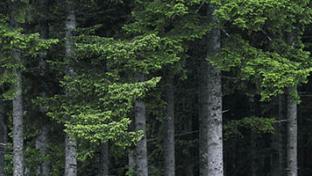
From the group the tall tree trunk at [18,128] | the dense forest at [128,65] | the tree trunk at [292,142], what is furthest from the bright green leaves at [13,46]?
the tree trunk at [292,142]

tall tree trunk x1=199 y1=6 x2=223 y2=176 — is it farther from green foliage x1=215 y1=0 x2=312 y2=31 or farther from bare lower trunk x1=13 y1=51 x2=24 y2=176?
bare lower trunk x1=13 y1=51 x2=24 y2=176

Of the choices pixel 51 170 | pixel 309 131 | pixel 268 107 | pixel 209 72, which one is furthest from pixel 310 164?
pixel 209 72

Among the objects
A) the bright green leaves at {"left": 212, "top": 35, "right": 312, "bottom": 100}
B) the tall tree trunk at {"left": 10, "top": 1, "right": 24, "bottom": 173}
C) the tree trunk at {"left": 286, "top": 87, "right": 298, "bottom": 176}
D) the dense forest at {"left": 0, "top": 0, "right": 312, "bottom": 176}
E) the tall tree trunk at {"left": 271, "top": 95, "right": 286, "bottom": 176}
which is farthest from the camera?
the tall tree trunk at {"left": 271, "top": 95, "right": 286, "bottom": 176}

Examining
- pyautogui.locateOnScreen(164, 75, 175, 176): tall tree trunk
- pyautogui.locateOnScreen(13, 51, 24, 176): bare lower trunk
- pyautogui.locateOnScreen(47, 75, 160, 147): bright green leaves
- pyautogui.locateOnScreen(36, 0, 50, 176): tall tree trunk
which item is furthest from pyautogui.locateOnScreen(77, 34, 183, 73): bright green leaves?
pyautogui.locateOnScreen(164, 75, 175, 176): tall tree trunk

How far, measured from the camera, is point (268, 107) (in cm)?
2589

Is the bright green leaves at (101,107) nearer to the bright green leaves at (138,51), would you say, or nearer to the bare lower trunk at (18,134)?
the bright green leaves at (138,51)

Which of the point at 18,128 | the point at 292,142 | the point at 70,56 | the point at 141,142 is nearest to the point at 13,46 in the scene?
the point at 70,56

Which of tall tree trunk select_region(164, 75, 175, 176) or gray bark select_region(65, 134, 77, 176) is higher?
tall tree trunk select_region(164, 75, 175, 176)

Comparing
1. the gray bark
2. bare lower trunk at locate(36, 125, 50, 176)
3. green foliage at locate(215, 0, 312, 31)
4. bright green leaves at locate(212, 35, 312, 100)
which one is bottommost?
the gray bark

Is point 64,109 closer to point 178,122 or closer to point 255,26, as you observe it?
point 255,26

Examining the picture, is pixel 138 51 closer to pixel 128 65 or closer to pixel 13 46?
pixel 128 65

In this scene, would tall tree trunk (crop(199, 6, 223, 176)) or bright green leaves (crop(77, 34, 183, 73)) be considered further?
tall tree trunk (crop(199, 6, 223, 176))

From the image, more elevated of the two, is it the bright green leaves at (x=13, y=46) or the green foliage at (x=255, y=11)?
the green foliage at (x=255, y=11)

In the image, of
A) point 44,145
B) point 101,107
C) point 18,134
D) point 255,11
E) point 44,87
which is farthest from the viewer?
point 44,145
